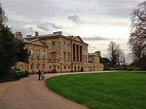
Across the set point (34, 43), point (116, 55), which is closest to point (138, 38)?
point (34, 43)

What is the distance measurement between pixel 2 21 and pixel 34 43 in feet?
104

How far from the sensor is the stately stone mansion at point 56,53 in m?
64.0

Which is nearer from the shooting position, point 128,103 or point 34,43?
point 128,103

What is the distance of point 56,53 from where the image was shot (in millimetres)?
78438

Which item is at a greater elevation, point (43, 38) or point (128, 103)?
point (43, 38)

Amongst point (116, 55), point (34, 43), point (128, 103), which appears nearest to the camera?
point (128, 103)

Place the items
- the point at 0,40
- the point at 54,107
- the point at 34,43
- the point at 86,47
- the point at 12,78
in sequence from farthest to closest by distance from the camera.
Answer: the point at 86,47, the point at 34,43, the point at 12,78, the point at 0,40, the point at 54,107

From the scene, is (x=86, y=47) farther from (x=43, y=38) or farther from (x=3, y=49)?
(x=3, y=49)

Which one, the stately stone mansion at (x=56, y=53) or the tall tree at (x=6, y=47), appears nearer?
the tall tree at (x=6, y=47)

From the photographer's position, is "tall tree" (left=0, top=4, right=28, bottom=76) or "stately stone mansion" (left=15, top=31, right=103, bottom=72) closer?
"tall tree" (left=0, top=4, right=28, bottom=76)

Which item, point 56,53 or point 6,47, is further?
point 56,53

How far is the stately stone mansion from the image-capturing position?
64.0m

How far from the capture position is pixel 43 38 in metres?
80.1


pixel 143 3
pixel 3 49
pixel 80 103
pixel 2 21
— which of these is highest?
pixel 143 3
